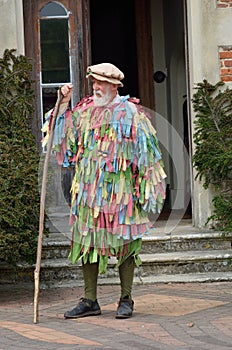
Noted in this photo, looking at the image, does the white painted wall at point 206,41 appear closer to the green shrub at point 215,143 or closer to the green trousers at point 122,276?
the green shrub at point 215,143

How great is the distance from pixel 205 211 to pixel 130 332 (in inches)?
132

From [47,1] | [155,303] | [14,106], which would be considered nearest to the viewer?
[155,303]

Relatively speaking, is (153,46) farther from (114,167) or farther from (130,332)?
(130,332)

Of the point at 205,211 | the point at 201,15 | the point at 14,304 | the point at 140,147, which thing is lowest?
the point at 14,304

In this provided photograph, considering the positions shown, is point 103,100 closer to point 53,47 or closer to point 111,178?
point 111,178

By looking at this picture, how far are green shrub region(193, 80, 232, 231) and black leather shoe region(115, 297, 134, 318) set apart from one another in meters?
2.11

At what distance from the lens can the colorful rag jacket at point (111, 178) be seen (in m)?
6.62

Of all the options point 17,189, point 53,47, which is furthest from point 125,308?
point 53,47

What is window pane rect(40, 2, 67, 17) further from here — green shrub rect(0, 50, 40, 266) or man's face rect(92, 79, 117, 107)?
man's face rect(92, 79, 117, 107)

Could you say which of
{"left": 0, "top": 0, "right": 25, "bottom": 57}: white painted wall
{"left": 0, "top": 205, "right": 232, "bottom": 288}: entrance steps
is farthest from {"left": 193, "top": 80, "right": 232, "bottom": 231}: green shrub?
{"left": 0, "top": 0, "right": 25, "bottom": 57}: white painted wall

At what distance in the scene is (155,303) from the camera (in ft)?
23.8

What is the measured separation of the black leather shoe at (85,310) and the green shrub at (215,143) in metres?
2.20

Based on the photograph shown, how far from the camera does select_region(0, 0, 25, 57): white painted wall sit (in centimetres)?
896

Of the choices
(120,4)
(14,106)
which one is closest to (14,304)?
(14,106)
